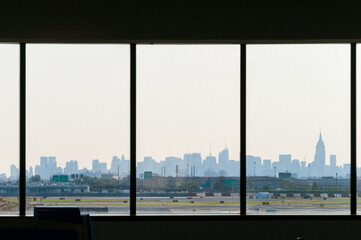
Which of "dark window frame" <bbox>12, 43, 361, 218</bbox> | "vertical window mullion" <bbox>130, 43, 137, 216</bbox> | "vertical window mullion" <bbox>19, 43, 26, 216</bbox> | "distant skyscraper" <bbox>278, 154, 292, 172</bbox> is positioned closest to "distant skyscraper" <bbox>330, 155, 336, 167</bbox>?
"dark window frame" <bbox>12, 43, 361, 218</bbox>

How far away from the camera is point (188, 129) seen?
6.25m

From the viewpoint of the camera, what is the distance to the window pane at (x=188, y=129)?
20.3ft

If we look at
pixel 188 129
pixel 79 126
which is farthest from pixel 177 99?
pixel 79 126

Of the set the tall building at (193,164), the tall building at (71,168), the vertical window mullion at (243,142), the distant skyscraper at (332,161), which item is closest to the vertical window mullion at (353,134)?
the distant skyscraper at (332,161)

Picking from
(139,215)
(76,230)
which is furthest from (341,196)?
(76,230)

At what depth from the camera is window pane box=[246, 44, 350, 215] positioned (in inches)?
245

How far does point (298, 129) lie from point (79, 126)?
94.4 inches

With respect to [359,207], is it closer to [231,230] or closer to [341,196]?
[341,196]

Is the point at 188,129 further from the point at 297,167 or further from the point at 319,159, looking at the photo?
the point at 319,159

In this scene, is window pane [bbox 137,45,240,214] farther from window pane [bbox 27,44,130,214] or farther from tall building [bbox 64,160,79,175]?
tall building [bbox 64,160,79,175]

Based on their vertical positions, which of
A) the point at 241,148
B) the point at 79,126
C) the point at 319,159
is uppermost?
the point at 79,126

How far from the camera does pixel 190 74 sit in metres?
6.27
